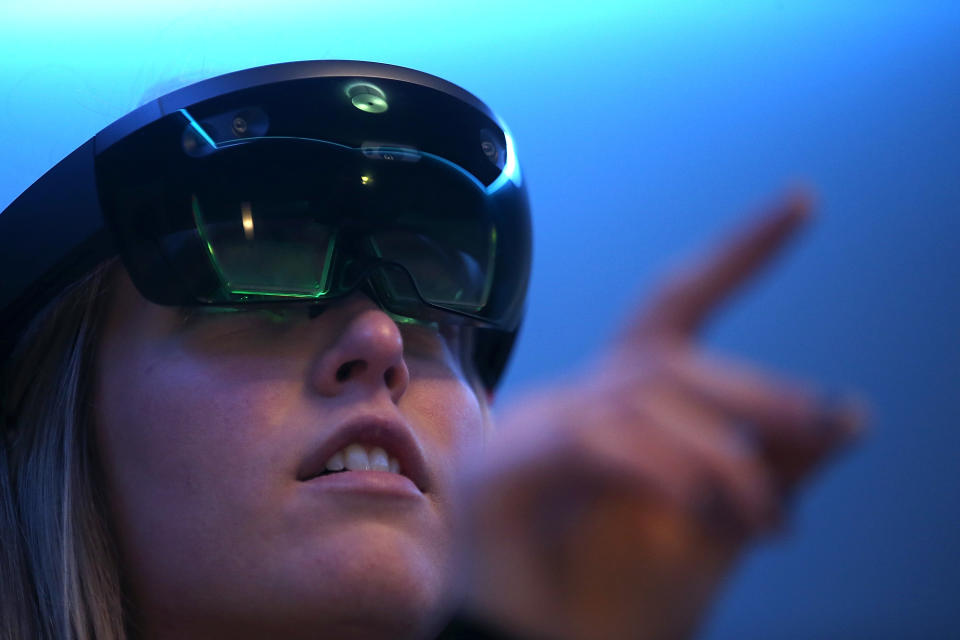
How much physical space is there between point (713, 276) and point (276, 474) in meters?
0.51

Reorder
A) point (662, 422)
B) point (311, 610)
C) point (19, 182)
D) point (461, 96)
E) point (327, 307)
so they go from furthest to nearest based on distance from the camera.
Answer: point (19, 182) < point (461, 96) < point (327, 307) < point (311, 610) < point (662, 422)

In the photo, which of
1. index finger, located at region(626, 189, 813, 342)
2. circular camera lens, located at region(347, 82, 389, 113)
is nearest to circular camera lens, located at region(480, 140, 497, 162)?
circular camera lens, located at region(347, 82, 389, 113)

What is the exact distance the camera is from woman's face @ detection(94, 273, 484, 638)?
0.70 meters

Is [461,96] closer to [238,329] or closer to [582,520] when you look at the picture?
[238,329]

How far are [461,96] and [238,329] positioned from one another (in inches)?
14.0

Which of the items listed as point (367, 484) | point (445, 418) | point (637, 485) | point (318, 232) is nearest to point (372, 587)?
point (367, 484)

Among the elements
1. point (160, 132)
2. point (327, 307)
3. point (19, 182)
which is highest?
point (19, 182)

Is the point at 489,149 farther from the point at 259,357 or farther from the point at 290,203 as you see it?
the point at 259,357

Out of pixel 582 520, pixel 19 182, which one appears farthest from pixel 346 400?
pixel 19 182

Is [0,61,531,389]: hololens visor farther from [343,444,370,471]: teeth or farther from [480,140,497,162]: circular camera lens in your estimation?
[343,444,370,471]: teeth

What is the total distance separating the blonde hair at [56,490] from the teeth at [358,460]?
259 mm

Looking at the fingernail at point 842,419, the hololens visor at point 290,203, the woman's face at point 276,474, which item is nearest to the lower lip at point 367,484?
the woman's face at point 276,474

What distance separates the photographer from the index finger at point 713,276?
0.93ft

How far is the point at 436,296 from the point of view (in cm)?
87
